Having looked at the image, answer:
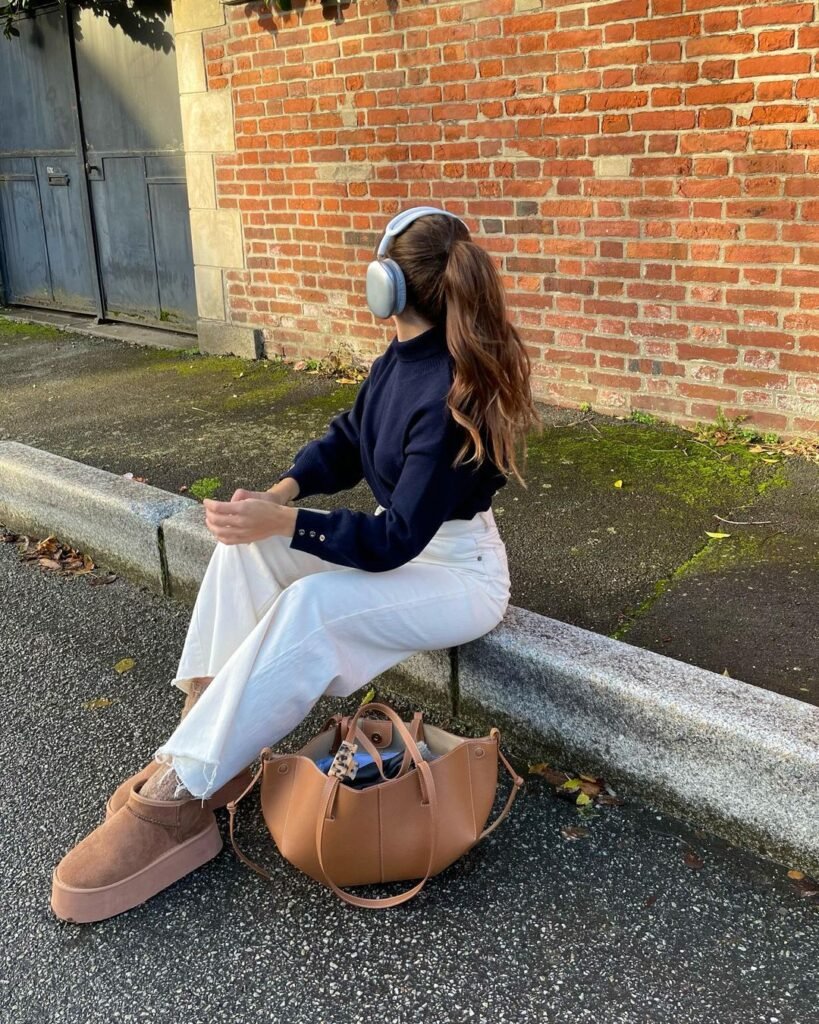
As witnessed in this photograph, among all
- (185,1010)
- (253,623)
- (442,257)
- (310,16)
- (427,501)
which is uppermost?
(310,16)

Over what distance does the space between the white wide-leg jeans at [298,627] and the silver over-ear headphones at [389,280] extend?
0.56 m

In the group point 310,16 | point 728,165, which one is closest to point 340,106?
point 310,16

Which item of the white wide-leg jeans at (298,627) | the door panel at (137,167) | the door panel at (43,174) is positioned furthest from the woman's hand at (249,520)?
the door panel at (43,174)

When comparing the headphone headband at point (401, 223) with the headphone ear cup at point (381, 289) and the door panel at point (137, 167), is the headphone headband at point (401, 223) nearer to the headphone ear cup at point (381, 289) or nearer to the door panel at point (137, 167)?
the headphone ear cup at point (381, 289)

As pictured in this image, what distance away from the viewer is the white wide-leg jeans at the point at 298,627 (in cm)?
229

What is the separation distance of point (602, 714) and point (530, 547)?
4.11 feet

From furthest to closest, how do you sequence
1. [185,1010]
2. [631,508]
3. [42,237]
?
[42,237] → [631,508] → [185,1010]

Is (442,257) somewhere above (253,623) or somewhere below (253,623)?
above

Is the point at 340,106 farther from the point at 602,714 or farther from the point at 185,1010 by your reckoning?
the point at 185,1010

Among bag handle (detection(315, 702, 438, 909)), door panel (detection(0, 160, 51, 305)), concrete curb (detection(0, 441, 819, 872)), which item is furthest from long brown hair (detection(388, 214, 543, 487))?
door panel (detection(0, 160, 51, 305))

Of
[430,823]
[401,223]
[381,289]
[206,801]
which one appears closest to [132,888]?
[206,801]

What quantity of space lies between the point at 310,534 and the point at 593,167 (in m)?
3.11

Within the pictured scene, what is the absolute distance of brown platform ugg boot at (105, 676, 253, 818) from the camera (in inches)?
99.1

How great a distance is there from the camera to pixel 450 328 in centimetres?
242
